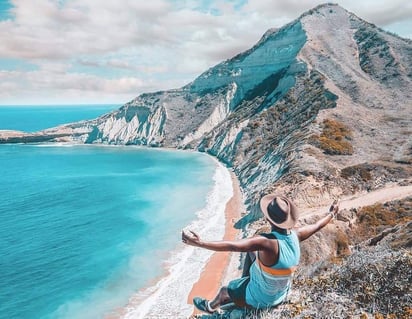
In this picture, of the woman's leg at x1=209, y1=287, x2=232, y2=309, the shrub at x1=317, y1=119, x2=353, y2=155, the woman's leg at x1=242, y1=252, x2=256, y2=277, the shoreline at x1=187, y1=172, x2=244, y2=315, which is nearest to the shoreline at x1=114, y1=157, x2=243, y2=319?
the shoreline at x1=187, y1=172, x2=244, y2=315

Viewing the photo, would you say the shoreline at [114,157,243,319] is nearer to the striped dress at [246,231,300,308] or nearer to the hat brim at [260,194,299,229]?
the striped dress at [246,231,300,308]

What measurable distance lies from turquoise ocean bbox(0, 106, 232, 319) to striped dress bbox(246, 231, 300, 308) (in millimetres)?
15743

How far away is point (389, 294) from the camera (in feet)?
22.0

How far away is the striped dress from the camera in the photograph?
551 centimetres

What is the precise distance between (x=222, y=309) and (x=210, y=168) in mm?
59359

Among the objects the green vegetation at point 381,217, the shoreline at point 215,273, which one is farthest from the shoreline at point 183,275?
the green vegetation at point 381,217

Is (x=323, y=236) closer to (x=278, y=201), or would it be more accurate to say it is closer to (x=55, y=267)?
(x=278, y=201)

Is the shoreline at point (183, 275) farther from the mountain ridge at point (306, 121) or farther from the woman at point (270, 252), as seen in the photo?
the woman at point (270, 252)

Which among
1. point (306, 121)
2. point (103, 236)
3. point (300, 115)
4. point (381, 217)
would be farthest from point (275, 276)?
point (300, 115)

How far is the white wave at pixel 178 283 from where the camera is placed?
20.8 metres

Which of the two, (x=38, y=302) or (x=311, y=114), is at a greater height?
(x=311, y=114)

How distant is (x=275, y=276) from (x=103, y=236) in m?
30.2

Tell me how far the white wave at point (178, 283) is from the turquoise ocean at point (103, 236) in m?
0.06

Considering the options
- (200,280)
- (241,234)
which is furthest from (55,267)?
(241,234)
